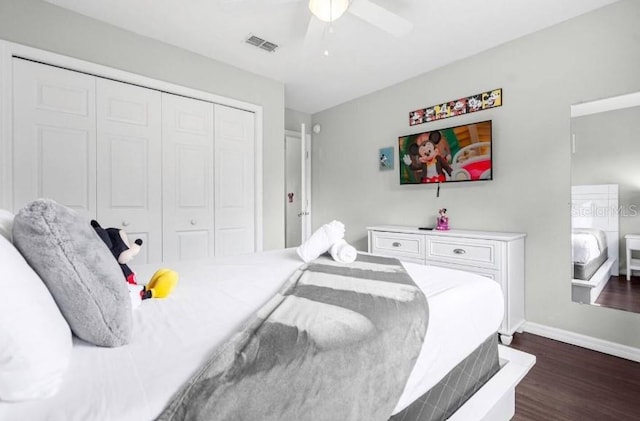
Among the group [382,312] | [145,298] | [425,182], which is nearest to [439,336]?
[382,312]

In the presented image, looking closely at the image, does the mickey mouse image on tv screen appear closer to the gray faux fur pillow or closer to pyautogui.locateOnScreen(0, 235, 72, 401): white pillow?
the gray faux fur pillow

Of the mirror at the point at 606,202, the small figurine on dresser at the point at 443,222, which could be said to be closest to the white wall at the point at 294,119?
the small figurine on dresser at the point at 443,222

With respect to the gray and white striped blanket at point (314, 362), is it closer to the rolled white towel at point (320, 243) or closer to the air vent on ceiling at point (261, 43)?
the rolled white towel at point (320, 243)

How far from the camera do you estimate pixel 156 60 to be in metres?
2.56

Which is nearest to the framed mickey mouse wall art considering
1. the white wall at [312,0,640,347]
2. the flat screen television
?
the white wall at [312,0,640,347]

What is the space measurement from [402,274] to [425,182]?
6.44 feet

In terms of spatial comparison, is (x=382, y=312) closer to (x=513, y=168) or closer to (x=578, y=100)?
(x=513, y=168)

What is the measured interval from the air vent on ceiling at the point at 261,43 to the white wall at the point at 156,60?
0.51 m

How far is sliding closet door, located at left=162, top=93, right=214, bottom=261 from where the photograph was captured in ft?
8.71

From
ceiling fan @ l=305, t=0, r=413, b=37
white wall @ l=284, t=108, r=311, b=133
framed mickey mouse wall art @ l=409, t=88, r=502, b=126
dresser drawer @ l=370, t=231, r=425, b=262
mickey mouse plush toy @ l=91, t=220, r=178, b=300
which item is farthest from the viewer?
white wall @ l=284, t=108, r=311, b=133

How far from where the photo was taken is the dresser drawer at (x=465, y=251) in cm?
230

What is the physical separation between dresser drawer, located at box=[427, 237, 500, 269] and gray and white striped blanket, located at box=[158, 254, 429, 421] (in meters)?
1.57

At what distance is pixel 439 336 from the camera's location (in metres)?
1.01

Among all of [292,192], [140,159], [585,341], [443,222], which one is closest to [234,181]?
[140,159]
